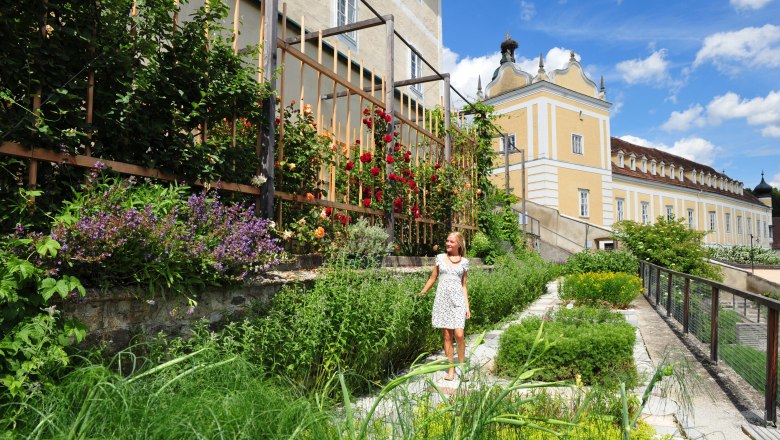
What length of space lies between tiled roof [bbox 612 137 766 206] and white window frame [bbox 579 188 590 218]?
11.7 feet

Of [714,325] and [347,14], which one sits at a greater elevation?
[347,14]

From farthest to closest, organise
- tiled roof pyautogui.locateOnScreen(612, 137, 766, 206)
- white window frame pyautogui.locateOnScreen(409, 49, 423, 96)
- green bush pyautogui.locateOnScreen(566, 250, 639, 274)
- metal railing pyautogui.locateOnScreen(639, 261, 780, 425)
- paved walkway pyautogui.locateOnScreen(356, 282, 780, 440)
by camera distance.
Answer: tiled roof pyautogui.locateOnScreen(612, 137, 766, 206), white window frame pyautogui.locateOnScreen(409, 49, 423, 96), green bush pyautogui.locateOnScreen(566, 250, 639, 274), metal railing pyautogui.locateOnScreen(639, 261, 780, 425), paved walkway pyautogui.locateOnScreen(356, 282, 780, 440)

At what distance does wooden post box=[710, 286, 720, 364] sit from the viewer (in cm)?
526

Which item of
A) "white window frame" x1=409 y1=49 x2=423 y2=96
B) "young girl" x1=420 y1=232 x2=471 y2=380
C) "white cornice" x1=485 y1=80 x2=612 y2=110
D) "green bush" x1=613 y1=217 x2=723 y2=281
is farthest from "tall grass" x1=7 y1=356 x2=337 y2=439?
"white cornice" x1=485 y1=80 x2=612 y2=110

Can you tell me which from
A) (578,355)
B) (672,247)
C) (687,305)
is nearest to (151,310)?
(578,355)

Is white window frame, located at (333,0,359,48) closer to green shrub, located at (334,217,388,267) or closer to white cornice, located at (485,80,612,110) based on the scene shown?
green shrub, located at (334,217,388,267)

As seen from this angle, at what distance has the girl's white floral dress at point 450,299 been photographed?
5.10 m

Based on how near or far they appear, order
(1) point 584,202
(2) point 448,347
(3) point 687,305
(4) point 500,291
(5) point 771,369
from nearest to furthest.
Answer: (5) point 771,369, (2) point 448,347, (3) point 687,305, (4) point 500,291, (1) point 584,202

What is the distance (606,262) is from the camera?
12953mm

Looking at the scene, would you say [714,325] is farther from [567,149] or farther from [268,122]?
[567,149]

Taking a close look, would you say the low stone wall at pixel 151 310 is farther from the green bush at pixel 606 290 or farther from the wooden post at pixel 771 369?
the green bush at pixel 606 290

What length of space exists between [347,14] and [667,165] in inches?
1406

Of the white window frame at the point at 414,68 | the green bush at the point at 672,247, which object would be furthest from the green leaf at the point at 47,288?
the green bush at the point at 672,247

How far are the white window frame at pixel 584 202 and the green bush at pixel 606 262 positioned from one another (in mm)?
15556
